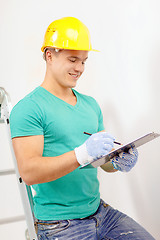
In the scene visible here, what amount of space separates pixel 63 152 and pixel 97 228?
0.35m

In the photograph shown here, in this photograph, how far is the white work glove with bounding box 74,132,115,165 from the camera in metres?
1.15

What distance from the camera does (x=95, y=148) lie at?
1149 mm

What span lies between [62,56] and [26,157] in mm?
463

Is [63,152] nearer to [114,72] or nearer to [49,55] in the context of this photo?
[49,55]

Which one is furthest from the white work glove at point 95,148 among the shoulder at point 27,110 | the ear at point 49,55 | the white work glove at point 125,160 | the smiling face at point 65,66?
the ear at point 49,55

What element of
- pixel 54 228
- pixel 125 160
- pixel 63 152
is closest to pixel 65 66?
pixel 63 152

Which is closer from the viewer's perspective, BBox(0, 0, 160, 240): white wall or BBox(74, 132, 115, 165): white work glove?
BBox(74, 132, 115, 165): white work glove

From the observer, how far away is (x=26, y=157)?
1211mm

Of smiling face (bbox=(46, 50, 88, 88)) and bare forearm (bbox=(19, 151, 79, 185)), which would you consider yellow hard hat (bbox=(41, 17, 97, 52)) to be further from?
bare forearm (bbox=(19, 151, 79, 185))

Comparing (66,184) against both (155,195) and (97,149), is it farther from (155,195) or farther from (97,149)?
(155,195)

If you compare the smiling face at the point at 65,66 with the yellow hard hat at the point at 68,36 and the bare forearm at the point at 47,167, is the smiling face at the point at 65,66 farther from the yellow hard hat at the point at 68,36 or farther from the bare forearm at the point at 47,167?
the bare forearm at the point at 47,167

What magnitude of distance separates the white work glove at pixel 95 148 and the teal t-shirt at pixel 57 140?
18cm

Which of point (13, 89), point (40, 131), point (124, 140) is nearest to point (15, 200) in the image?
point (13, 89)

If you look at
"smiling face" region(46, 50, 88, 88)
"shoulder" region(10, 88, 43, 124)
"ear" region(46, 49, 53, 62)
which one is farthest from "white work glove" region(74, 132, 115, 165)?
"ear" region(46, 49, 53, 62)
